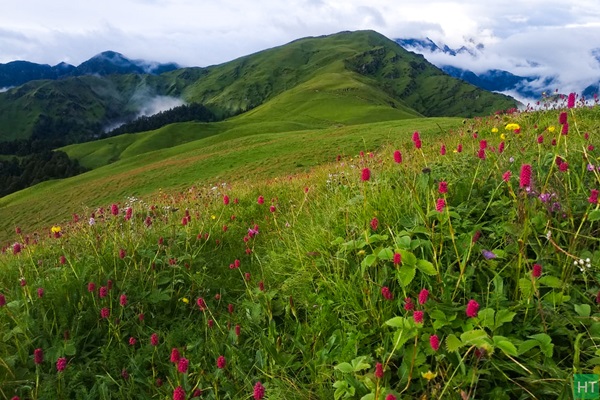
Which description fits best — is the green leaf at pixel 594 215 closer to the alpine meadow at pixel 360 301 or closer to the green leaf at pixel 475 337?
the alpine meadow at pixel 360 301

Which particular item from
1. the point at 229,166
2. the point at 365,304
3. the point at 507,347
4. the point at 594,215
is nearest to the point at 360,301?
the point at 365,304

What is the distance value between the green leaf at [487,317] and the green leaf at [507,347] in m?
0.27

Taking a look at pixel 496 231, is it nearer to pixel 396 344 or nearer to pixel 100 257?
pixel 396 344

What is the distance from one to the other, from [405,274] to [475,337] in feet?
2.49

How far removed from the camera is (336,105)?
129750mm

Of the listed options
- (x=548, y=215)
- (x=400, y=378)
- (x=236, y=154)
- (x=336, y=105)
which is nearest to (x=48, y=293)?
(x=400, y=378)

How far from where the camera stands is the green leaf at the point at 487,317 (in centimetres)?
260

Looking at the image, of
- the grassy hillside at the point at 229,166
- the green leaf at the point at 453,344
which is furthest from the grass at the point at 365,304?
the grassy hillside at the point at 229,166

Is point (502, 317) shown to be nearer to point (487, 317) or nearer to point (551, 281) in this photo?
point (487, 317)

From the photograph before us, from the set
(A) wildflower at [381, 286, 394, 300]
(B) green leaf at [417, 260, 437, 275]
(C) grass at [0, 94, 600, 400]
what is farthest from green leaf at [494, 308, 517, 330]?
(A) wildflower at [381, 286, 394, 300]

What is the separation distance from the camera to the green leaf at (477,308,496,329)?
2.60 metres

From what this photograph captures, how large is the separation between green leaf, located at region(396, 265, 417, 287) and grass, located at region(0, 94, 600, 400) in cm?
2

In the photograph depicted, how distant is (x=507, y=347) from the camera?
7.45ft

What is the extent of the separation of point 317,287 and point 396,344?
1.56 meters
